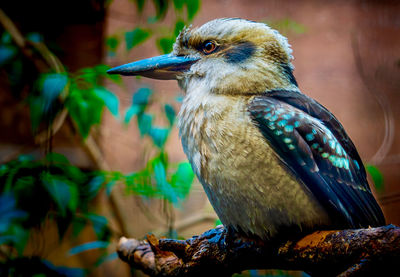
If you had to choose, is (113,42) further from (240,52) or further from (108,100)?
(240,52)

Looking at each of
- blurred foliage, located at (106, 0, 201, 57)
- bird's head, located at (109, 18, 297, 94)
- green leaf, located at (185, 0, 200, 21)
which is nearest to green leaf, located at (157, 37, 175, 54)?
blurred foliage, located at (106, 0, 201, 57)

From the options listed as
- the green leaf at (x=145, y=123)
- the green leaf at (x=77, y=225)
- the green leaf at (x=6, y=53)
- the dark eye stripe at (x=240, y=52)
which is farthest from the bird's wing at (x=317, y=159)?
the green leaf at (x=6, y=53)

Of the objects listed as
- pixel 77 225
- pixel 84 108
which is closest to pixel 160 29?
pixel 84 108

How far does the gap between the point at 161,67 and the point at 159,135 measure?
502mm

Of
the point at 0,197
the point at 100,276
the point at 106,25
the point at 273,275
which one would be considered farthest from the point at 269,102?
the point at 100,276

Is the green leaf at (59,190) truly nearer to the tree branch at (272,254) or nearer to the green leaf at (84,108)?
the green leaf at (84,108)

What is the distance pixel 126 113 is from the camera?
1.49 m

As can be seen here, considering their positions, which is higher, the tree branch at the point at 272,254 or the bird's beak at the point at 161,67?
the bird's beak at the point at 161,67

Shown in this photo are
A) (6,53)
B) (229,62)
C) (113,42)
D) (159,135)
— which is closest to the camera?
(229,62)

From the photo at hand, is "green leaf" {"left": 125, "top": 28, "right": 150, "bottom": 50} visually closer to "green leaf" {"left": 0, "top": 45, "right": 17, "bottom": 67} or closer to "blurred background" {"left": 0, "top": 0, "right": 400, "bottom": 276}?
"blurred background" {"left": 0, "top": 0, "right": 400, "bottom": 276}

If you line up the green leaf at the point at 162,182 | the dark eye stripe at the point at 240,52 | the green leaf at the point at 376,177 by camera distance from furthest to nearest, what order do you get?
the green leaf at the point at 162,182
the green leaf at the point at 376,177
the dark eye stripe at the point at 240,52

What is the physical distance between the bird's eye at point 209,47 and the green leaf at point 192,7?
0.48 m

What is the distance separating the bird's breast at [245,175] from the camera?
30.9 inches

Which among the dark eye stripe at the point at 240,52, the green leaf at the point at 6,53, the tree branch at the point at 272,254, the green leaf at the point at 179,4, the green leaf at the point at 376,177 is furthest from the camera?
the green leaf at the point at 6,53
